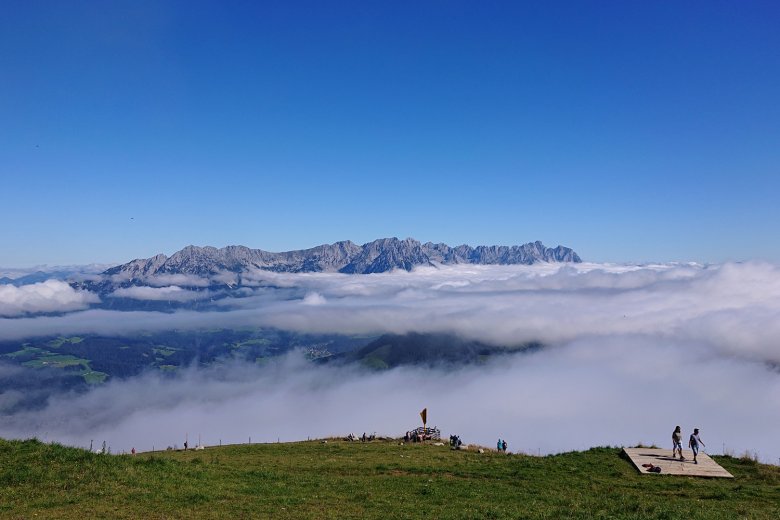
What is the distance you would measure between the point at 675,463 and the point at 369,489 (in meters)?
25.5

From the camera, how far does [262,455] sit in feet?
163

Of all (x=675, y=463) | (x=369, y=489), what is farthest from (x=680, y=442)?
(x=369, y=489)

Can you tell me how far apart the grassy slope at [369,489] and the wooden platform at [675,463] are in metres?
0.96

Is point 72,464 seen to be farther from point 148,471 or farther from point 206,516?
point 206,516

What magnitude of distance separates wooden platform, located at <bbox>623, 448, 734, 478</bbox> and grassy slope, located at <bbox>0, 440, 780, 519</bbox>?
0.96 m

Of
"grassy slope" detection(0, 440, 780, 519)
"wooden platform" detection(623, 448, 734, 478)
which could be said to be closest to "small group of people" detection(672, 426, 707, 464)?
"wooden platform" detection(623, 448, 734, 478)

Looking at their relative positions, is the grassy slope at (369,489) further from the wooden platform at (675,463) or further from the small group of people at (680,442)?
the small group of people at (680,442)

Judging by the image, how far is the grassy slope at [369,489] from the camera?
2497 cm

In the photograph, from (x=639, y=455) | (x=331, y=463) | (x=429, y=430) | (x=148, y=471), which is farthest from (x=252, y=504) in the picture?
(x=429, y=430)

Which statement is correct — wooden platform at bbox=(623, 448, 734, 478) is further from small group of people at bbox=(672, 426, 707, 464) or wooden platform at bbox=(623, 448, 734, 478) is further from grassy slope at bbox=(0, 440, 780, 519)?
grassy slope at bbox=(0, 440, 780, 519)

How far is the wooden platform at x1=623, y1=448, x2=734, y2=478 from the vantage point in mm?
35431

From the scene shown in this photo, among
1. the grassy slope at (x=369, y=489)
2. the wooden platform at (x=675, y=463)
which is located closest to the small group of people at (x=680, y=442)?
the wooden platform at (x=675, y=463)

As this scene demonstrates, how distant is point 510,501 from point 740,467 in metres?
22.9

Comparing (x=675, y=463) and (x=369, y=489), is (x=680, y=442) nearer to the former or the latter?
(x=675, y=463)
